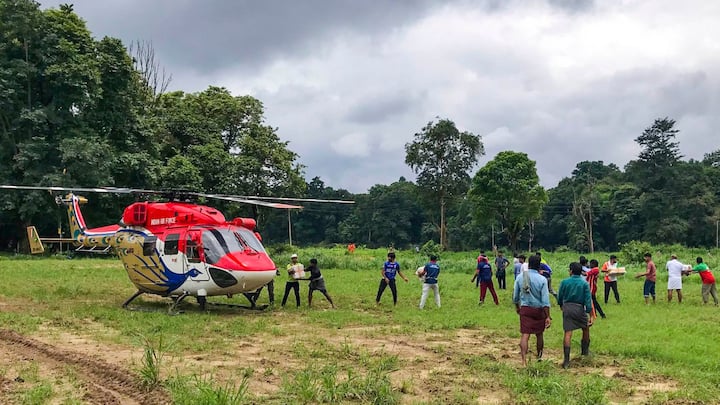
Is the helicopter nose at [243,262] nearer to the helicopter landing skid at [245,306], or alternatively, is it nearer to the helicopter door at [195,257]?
the helicopter door at [195,257]

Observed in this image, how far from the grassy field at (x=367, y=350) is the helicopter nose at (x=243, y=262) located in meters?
1.19

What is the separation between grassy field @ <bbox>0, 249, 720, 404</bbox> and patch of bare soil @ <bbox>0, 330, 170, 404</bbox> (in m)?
0.15

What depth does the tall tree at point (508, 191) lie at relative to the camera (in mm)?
46344

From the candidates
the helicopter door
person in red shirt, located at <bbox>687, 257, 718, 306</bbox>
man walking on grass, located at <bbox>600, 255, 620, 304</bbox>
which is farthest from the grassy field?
the helicopter door

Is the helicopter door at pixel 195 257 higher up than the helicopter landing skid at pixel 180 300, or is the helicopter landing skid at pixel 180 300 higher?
the helicopter door at pixel 195 257

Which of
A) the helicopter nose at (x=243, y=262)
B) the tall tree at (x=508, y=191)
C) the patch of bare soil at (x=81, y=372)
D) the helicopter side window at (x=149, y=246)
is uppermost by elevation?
the tall tree at (x=508, y=191)

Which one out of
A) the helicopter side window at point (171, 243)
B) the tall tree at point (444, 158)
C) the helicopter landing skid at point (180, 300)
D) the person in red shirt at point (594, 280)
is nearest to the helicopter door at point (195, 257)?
the helicopter side window at point (171, 243)

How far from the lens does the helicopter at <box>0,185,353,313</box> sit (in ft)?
44.5

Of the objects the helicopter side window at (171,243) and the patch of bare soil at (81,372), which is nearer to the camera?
the patch of bare soil at (81,372)

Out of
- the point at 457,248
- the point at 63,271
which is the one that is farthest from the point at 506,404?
the point at 457,248

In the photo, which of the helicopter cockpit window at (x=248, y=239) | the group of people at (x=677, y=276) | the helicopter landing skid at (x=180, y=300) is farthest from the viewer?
the group of people at (x=677, y=276)

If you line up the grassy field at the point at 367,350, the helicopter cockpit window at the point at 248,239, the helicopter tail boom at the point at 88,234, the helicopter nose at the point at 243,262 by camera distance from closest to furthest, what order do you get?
the grassy field at the point at 367,350, the helicopter nose at the point at 243,262, the helicopter cockpit window at the point at 248,239, the helicopter tail boom at the point at 88,234

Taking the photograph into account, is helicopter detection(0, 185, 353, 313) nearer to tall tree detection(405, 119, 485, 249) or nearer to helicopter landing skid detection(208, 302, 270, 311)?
helicopter landing skid detection(208, 302, 270, 311)

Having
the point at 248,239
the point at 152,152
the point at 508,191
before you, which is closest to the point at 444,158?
the point at 508,191
